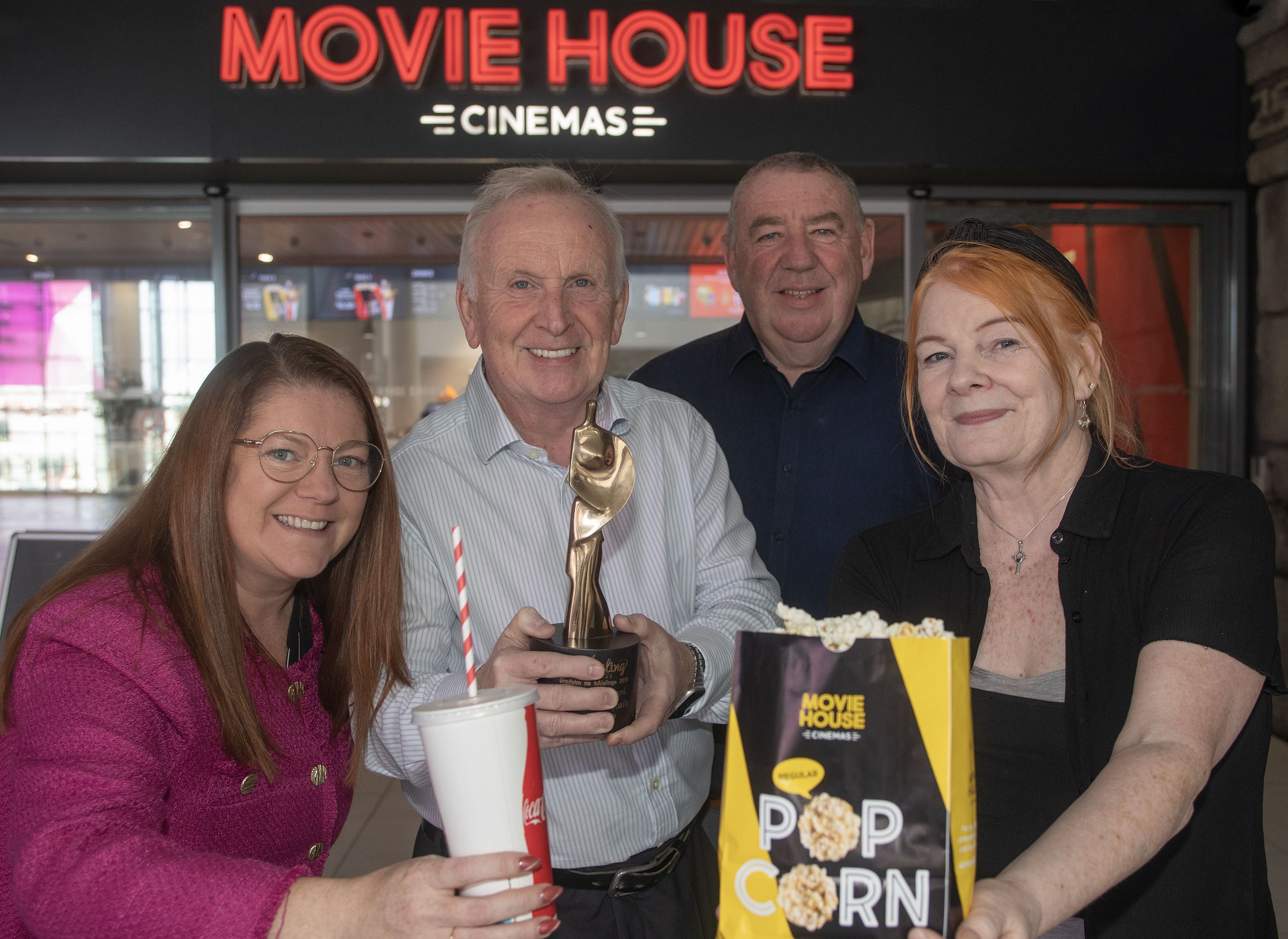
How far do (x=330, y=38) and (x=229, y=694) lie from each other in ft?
12.2

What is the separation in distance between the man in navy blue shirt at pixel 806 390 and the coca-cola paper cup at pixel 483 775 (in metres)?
1.26

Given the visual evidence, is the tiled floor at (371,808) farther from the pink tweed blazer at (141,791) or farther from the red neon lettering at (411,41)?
the red neon lettering at (411,41)

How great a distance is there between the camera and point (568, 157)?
14.0 feet

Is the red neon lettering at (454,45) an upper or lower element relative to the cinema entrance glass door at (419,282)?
upper

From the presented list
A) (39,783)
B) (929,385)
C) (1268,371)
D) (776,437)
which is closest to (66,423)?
(776,437)

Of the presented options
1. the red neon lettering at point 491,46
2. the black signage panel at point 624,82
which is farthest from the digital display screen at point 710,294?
the red neon lettering at point 491,46

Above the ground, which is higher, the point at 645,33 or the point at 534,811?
the point at 645,33

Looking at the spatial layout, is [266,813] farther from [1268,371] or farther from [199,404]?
[1268,371]

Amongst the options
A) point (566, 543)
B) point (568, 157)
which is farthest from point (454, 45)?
point (566, 543)

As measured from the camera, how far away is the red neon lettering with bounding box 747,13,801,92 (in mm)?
4293

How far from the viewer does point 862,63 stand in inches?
170

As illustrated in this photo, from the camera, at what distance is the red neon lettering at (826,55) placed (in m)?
4.28

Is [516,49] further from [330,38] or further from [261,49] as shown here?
[261,49]

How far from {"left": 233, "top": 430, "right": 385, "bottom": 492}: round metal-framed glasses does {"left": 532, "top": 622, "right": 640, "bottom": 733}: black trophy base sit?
0.42 metres
